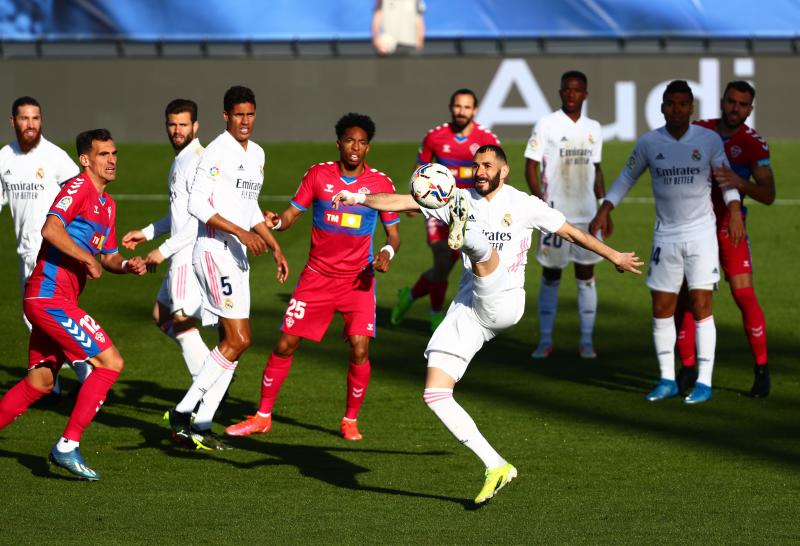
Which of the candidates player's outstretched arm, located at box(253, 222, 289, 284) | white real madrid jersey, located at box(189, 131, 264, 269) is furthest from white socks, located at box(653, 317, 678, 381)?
white real madrid jersey, located at box(189, 131, 264, 269)

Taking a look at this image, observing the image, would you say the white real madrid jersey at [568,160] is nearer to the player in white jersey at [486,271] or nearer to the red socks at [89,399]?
the player in white jersey at [486,271]

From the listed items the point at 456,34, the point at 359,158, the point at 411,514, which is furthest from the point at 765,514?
the point at 456,34

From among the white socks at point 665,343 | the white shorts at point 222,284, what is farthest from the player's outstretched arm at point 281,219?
the white socks at point 665,343

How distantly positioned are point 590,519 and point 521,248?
64.5 inches

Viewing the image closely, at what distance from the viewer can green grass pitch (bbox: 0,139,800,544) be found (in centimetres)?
695

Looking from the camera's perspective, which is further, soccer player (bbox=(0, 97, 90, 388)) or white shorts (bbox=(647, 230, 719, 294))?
soccer player (bbox=(0, 97, 90, 388))

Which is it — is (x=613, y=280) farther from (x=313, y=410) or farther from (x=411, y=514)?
(x=411, y=514)

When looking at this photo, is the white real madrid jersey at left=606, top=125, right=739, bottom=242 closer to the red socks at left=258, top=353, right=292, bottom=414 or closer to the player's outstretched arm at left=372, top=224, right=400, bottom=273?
the player's outstretched arm at left=372, top=224, right=400, bottom=273

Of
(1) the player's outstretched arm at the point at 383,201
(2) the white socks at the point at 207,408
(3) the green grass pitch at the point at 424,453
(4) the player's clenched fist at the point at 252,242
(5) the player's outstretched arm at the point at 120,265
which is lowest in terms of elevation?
(3) the green grass pitch at the point at 424,453

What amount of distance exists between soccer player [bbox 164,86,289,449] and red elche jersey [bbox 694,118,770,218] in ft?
12.1

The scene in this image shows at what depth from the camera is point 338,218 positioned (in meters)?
9.19

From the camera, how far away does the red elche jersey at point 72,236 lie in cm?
781

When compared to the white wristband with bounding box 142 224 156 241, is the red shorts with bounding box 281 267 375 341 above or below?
below

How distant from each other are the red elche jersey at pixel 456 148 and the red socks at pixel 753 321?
10.3ft
